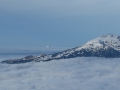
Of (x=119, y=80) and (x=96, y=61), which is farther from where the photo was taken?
(x=96, y=61)

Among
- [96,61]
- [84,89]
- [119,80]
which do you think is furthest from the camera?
[96,61]

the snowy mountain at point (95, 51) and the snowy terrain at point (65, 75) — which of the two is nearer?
the snowy terrain at point (65, 75)

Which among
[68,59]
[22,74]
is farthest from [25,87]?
[68,59]

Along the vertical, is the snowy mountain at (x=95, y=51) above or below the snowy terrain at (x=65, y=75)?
above

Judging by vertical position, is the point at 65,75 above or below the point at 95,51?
below

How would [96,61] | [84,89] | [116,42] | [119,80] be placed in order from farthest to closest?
[116,42]
[96,61]
[119,80]
[84,89]

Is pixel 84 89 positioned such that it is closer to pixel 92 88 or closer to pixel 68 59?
pixel 92 88

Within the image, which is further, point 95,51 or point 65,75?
point 95,51

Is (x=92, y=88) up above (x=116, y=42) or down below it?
below
